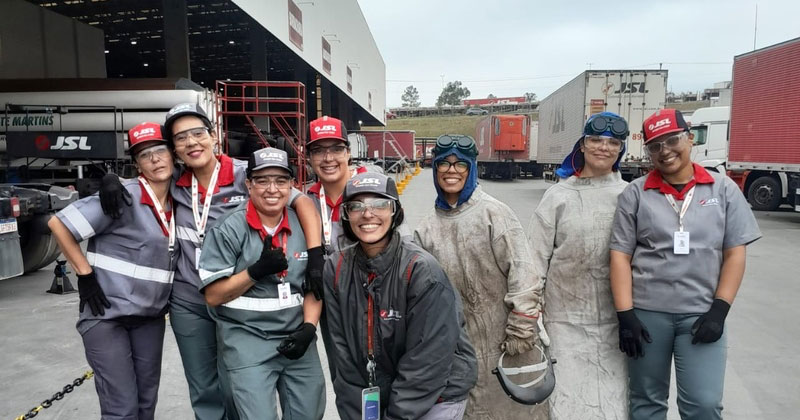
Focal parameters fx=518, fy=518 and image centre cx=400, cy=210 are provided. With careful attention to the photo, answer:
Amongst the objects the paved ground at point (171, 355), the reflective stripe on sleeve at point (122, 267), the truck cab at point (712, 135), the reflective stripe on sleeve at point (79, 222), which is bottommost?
the paved ground at point (171, 355)

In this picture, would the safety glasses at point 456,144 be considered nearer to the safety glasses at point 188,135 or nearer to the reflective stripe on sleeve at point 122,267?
the safety glasses at point 188,135

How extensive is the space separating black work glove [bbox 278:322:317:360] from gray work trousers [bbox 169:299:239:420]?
568mm

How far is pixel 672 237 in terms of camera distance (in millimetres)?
2549

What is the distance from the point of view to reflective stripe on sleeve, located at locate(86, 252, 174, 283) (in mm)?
2691

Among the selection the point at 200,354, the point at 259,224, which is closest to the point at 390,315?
the point at 259,224

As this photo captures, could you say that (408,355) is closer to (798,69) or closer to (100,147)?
(100,147)

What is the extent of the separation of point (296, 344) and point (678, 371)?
1.86 m

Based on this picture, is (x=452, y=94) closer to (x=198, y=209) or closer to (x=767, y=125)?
(x=767, y=125)

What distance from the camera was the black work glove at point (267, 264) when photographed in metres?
2.33

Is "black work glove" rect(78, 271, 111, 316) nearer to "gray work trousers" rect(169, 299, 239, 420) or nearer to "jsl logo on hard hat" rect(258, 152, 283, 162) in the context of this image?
"gray work trousers" rect(169, 299, 239, 420)

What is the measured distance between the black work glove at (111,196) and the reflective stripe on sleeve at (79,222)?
4.3 inches


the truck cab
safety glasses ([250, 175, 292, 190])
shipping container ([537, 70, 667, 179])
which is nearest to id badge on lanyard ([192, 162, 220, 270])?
safety glasses ([250, 175, 292, 190])

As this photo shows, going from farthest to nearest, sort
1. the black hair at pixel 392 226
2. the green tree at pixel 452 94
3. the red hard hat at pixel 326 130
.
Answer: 1. the green tree at pixel 452 94
2. the red hard hat at pixel 326 130
3. the black hair at pixel 392 226

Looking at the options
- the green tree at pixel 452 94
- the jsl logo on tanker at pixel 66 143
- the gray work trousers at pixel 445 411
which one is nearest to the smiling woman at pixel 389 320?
the gray work trousers at pixel 445 411
